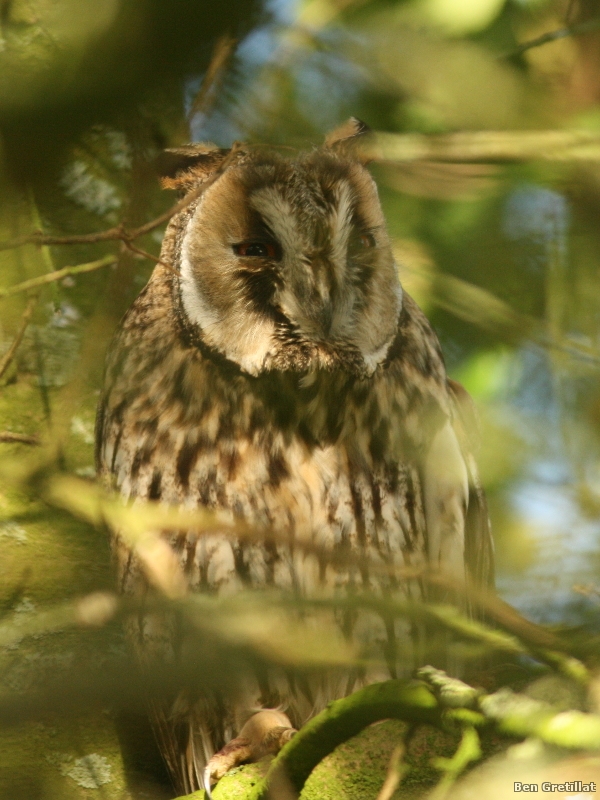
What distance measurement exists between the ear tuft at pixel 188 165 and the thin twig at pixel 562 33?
2.93 ft

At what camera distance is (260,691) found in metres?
1.93

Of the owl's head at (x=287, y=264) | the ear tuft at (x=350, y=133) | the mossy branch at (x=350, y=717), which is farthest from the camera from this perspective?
the owl's head at (x=287, y=264)

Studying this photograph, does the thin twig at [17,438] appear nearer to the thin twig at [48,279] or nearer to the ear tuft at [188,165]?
the thin twig at [48,279]

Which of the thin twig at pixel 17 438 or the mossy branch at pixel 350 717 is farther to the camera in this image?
the thin twig at pixel 17 438

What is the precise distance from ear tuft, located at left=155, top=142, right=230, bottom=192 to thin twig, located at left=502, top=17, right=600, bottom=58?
89cm

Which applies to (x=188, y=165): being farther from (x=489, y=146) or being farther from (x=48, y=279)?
(x=489, y=146)

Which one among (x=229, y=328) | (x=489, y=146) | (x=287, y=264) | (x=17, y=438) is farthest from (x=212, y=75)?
(x=17, y=438)

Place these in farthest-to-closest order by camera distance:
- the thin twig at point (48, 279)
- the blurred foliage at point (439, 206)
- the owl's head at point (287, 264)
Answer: the owl's head at point (287, 264)
the thin twig at point (48, 279)
the blurred foliage at point (439, 206)

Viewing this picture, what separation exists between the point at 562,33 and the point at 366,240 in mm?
884

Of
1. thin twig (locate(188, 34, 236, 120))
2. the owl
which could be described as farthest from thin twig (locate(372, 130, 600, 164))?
the owl

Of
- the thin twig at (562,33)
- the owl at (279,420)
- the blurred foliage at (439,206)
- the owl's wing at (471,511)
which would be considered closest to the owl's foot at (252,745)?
the owl at (279,420)

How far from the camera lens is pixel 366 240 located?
1.78 metres

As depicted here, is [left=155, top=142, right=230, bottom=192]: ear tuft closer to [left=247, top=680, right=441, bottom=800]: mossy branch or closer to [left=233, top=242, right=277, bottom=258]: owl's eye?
[left=233, top=242, right=277, bottom=258]: owl's eye

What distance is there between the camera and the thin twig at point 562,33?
0.85 m
